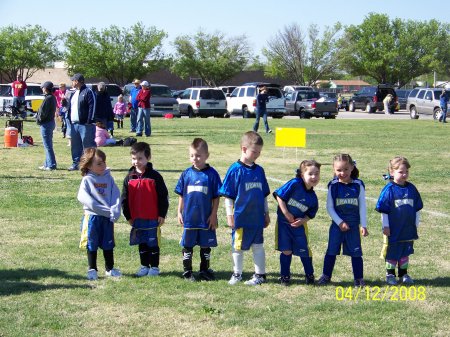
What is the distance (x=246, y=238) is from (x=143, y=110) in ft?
58.3

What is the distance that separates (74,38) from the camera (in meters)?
75.6

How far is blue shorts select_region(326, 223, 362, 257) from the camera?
6.77m

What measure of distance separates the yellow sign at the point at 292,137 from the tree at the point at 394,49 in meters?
67.3

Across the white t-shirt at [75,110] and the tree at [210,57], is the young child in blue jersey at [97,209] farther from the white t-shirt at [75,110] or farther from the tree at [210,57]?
the tree at [210,57]

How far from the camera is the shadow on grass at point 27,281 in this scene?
6547 mm

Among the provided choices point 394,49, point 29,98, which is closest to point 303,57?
point 394,49

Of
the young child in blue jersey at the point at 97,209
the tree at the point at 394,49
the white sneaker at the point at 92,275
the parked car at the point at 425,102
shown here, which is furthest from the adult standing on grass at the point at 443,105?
the tree at the point at 394,49

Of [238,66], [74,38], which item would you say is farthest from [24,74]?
[238,66]

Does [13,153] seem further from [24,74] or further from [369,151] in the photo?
[24,74]

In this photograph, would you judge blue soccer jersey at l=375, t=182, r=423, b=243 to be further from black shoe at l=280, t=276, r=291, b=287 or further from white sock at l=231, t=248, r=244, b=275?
white sock at l=231, t=248, r=244, b=275

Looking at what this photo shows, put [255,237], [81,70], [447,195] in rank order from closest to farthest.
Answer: [255,237], [447,195], [81,70]

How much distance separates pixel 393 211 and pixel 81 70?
7094 cm

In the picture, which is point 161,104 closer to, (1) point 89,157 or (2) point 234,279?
(1) point 89,157

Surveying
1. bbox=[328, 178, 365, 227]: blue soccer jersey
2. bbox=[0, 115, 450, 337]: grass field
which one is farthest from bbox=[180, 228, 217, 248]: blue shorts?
bbox=[328, 178, 365, 227]: blue soccer jersey
